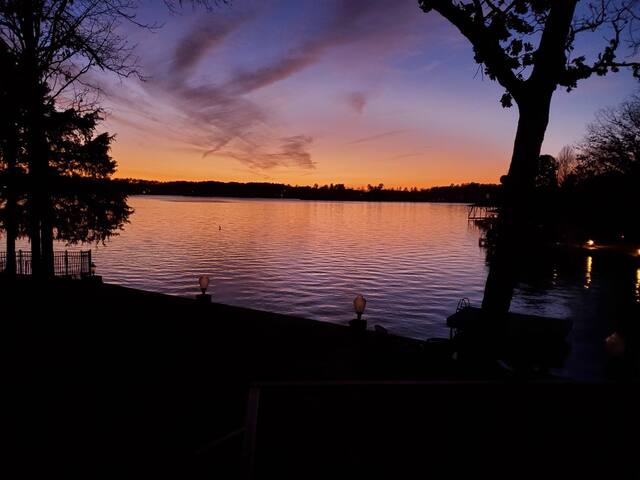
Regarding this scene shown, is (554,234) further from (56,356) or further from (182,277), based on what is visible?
(56,356)

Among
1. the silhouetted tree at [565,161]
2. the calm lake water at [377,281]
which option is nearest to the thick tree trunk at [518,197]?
the calm lake water at [377,281]

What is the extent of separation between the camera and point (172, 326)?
39.0 feet

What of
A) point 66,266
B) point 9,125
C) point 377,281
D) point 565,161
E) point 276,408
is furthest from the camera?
point 565,161

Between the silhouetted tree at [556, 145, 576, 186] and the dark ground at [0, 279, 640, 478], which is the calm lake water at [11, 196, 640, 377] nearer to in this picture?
the dark ground at [0, 279, 640, 478]

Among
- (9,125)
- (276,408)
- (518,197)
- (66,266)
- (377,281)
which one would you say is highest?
(9,125)

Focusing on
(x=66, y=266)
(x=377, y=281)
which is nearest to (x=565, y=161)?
(x=377, y=281)

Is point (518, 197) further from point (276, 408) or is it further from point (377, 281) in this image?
point (377, 281)

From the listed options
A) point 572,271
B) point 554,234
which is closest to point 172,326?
point 572,271

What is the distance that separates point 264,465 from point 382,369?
5.70 m

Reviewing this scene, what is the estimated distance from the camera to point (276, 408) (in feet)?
13.9

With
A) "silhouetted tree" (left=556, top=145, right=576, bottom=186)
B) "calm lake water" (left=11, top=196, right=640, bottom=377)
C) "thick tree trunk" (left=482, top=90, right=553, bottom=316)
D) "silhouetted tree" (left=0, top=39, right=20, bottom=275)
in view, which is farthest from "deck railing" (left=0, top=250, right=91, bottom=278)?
"silhouetted tree" (left=556, top=145, right=576, bottom=186)

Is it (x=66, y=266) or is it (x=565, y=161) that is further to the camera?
(x=565, y=161)

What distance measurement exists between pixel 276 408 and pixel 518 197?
4635mm

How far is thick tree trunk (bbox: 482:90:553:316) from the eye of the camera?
20.0 feet
